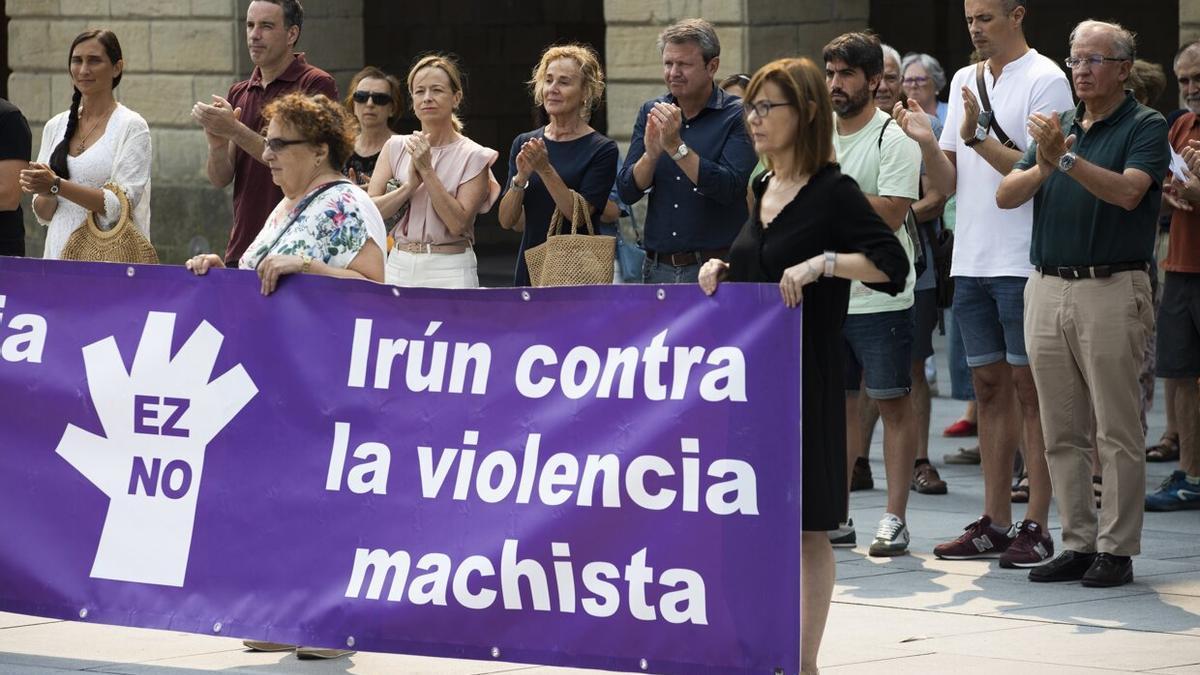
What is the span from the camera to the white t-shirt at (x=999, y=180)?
27.3ft

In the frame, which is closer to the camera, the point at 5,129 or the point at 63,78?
the point at 5,129

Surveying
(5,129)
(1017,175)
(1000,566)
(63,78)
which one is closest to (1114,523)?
(1000,566)

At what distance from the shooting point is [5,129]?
356 inches

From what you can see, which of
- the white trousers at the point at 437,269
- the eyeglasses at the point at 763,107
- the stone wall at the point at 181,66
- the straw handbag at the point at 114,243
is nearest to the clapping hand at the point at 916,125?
the white trousers at the point at 437,269

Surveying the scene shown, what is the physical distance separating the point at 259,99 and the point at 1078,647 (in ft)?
14.6

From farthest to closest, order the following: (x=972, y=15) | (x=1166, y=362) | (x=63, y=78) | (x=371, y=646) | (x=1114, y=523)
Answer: (x=63, y=78), (x=1166, y=362), (x=972, y=15), (x=1114, y=523), (x=371, y=646)

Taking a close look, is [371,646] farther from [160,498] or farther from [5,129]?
[5,129]

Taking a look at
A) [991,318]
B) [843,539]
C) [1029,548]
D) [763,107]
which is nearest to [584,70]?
[991,318]

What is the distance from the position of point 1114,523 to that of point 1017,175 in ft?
4.45

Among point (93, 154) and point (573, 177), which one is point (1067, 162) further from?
point (93, 154)

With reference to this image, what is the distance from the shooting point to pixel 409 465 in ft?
20.8

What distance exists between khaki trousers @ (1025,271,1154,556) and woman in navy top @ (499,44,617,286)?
1.86 metres

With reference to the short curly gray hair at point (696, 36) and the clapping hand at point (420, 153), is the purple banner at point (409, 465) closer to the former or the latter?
the clapping hand at point (420, 153)

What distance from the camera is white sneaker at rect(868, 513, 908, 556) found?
27.5ft
